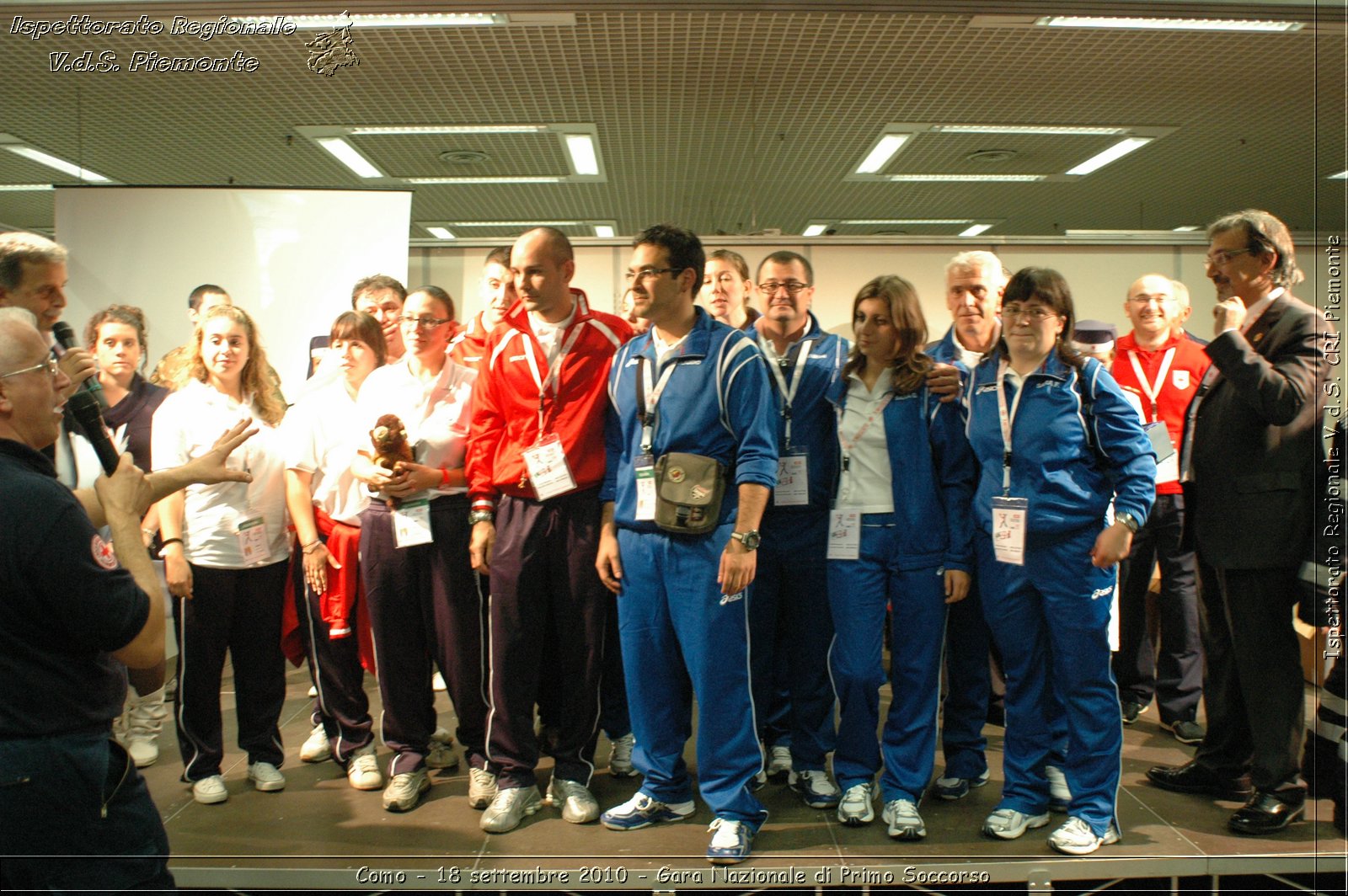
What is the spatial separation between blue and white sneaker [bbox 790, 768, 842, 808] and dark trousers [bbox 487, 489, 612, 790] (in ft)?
2.18

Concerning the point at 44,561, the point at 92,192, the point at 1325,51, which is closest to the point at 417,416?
the point at 44,561

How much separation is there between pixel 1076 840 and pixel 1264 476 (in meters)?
1.17

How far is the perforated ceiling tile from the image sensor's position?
13.6ft

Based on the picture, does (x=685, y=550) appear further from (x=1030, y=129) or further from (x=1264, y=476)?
(x=1030, y=129)

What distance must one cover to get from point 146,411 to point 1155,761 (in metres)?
3.81

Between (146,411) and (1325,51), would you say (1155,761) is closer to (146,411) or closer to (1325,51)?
(1325,51)

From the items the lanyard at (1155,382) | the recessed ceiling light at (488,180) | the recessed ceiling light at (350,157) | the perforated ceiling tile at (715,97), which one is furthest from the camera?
the recessed ceiling light at (488,180)

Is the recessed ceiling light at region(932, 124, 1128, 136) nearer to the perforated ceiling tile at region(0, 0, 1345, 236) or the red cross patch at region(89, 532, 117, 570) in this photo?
the perforated ceiling tile at region(0, 0, 1345, 236)

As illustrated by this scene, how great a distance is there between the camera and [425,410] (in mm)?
2916

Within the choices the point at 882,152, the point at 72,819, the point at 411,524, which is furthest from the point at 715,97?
the point at 72,819

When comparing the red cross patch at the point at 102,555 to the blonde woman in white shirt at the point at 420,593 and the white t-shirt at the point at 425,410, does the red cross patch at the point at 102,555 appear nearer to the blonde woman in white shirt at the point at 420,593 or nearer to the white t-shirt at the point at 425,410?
the blonde woman in white shirt at the point at 420,593

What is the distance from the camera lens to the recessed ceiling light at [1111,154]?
20.5 feet

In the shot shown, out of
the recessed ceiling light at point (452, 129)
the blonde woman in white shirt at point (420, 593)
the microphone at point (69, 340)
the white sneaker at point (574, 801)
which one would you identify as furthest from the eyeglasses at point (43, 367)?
the recessed ceiling light at point (452, 129)

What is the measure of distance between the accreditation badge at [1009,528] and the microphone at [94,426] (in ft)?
7.12
